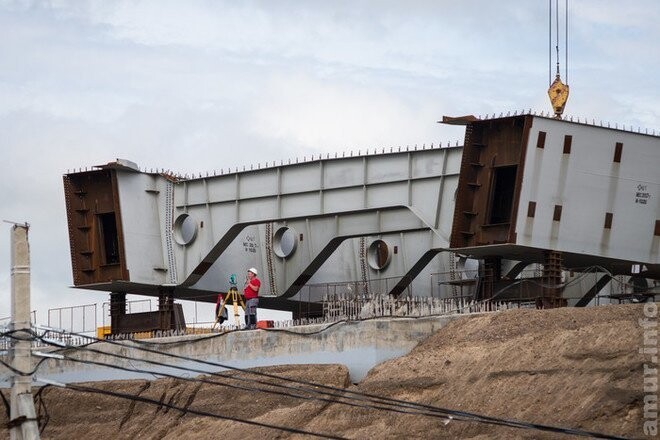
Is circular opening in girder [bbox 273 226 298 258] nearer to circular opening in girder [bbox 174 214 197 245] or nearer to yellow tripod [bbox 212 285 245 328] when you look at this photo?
circular opening in girder [bbox 174 214 197 245]

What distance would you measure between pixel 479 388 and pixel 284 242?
19.5 metres

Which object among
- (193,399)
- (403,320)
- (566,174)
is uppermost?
(566,174)

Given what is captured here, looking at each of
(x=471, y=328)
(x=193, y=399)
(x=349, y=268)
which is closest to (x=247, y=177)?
(x=349, y=268)

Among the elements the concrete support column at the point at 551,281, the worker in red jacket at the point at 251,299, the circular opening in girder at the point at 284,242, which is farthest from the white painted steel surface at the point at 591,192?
the circular opening in girder at the point at 284,242

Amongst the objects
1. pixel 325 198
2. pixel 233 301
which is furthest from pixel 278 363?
pixel 325 198

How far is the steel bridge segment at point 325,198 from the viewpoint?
151ft

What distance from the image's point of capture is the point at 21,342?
2494 cm

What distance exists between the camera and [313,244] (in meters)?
51.4

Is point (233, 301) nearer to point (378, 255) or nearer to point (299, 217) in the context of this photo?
point (299, 217)

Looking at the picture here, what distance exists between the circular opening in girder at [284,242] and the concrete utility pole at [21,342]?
27383 millimetres

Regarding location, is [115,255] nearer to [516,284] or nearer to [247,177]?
[247,177]

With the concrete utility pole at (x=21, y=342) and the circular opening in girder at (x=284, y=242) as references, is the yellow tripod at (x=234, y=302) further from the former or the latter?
the concrete utility pole at (x=21, y=342)

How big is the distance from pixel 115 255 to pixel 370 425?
59.3 ft

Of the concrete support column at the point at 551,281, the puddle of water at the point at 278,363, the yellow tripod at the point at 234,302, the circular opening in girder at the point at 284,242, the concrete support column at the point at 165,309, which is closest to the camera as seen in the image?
the puddle of water at the point at 278,363
